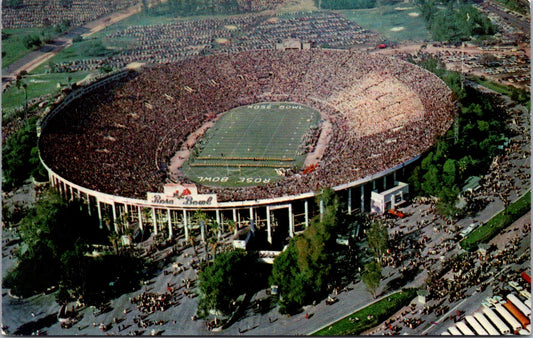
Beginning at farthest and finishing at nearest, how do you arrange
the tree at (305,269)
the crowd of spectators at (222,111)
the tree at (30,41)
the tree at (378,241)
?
the tree at (30,41), the crowd of spectators at (222,111), the tree at (378,241), the tree at (305,269)

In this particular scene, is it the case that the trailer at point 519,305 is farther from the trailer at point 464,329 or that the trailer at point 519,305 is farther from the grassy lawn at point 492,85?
the grassy lawn at point 492,85

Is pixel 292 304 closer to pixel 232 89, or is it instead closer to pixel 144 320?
pixel 144 320

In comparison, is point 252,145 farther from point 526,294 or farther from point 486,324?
point 486,324

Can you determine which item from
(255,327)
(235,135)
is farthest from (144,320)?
(235,135)

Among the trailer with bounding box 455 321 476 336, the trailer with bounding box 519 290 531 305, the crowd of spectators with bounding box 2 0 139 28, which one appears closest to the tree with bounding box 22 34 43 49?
the crowd of spectators with bounding box 2 0 139 28

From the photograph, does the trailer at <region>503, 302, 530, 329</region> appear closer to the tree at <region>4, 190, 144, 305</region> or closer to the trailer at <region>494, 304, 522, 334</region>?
the trailer at <region>494, 304, 522, 334</region>

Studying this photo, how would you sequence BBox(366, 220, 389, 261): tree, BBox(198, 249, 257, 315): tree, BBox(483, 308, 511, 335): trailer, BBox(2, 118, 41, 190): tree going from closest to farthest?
1. BBox(483, 308, 511, 335): trailer
2. BBox(198, 249, 257, 315): tree
3. BBox(366, 220, 389, 261): tree
4. BBox(2, 118, 41, 190): tree

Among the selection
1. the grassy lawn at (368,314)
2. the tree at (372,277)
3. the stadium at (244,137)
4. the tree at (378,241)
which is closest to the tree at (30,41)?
the stadium at (244,137)
